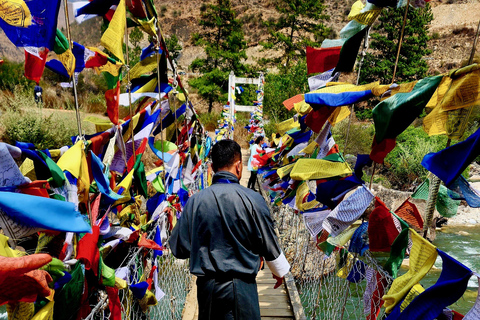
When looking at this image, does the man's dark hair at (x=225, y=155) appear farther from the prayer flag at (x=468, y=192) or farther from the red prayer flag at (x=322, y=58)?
the prayer flag at (x=468, y=192)

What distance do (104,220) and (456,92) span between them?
1184 millimetres

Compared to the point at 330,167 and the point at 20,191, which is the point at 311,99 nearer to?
the point at 330,167

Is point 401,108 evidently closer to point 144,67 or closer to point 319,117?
point 319,117

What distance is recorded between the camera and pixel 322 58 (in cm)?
159

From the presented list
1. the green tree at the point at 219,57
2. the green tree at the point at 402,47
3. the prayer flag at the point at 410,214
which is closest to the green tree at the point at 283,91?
the green tree at the point at 219,57

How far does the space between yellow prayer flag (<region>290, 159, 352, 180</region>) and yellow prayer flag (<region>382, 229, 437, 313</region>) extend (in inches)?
16.6

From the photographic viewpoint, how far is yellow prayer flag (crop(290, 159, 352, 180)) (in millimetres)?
1380

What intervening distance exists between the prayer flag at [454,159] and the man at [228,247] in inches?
28.7

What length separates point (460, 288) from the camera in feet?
2.67

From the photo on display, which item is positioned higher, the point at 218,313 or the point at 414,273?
the point at 414,273

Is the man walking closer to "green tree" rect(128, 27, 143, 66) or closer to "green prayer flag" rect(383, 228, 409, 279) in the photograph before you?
"green prayer flag" rect(383, 228, 409, 279)

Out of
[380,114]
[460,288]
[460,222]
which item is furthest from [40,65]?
[460,222]

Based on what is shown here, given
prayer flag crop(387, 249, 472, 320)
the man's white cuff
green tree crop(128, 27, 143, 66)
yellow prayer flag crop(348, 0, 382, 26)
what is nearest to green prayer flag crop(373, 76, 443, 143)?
prayer flag crop(387, 249, 472, 320)

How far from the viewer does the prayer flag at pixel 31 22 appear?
742 mm
